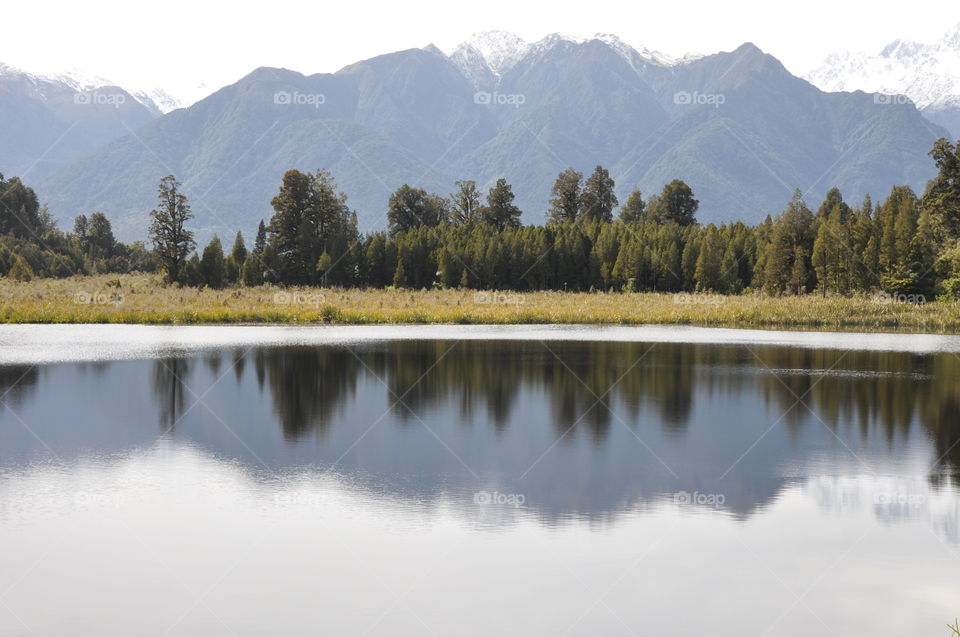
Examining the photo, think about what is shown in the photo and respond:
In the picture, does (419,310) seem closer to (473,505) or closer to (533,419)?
(533,419)

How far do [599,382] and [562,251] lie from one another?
75895 mm

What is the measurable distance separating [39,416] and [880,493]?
60.0ft

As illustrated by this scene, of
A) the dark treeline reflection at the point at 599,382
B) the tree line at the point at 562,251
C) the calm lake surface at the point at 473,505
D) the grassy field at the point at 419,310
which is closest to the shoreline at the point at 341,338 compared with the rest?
the grassy field at the point at 419,310

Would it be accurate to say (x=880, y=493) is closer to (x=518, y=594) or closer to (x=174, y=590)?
(x=518, y=594)

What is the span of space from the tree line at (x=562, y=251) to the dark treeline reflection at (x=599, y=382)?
37.2 m

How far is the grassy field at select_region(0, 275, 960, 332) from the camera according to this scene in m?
55.7

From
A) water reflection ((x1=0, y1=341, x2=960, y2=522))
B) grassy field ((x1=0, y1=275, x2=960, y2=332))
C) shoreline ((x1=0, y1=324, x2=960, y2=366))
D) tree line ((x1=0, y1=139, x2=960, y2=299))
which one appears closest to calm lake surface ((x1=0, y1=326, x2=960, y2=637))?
water reflection ((x1=0, y1=341, x2=960, y2=522))

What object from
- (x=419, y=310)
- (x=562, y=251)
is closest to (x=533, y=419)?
(x=419, y=310)

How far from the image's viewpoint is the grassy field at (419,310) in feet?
183

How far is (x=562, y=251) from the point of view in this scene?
103500mm

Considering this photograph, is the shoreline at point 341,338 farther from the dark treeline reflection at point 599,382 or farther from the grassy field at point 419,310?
the dark treeline reflection at point 599,382

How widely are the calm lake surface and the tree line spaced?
5179cm

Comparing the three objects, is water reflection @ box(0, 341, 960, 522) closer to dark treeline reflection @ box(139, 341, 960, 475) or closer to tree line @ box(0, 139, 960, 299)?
dark treeline reflection @ box(139, 341, 960, 475)

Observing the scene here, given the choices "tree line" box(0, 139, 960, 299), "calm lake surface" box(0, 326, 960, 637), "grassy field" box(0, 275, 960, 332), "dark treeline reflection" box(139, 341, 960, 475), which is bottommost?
"calm lake surface" box(0, 326, 960, 637)
